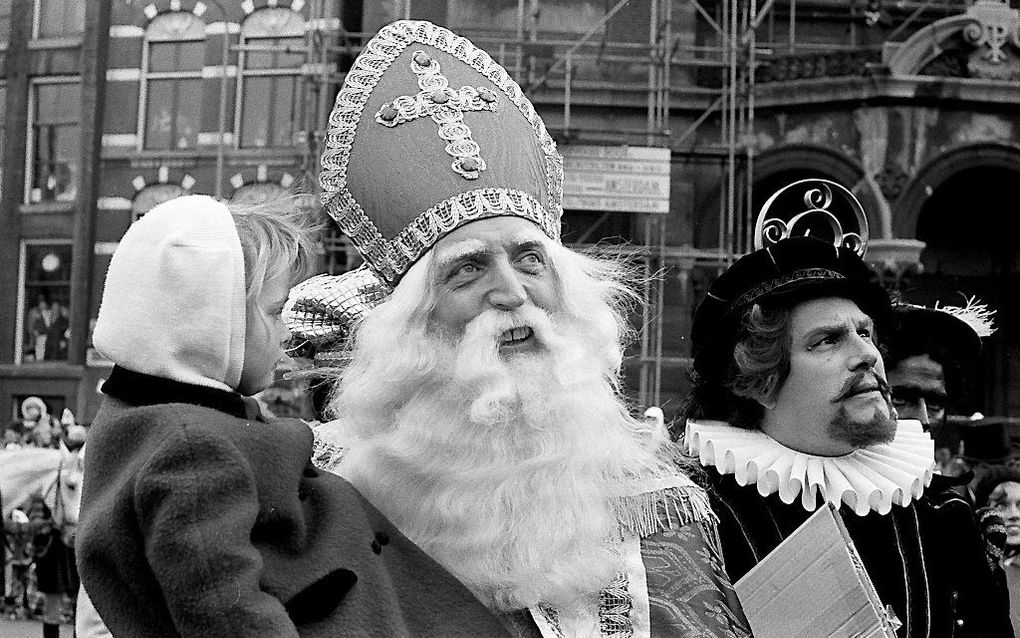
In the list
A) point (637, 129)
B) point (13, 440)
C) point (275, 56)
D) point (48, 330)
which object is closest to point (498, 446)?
point (13, 440)

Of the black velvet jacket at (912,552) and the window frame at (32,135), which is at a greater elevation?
the window frame at (32,135)

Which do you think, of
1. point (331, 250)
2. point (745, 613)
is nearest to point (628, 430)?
point (745, 613)

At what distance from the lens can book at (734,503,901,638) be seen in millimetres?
2455

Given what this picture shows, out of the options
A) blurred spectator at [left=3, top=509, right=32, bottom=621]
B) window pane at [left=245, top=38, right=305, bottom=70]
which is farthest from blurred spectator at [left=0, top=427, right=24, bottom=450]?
window pane at [left=245, top=38, right=305, bottom=70]

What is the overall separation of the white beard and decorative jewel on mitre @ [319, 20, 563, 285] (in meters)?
0.28

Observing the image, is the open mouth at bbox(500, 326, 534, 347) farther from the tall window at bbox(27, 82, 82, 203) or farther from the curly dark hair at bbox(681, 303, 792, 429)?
the tall window at bbox(27, 82, 82, 203)

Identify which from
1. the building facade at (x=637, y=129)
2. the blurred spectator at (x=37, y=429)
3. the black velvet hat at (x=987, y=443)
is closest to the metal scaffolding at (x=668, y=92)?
the building facade at (x=637, y=129)

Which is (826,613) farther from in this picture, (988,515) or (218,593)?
(988,515)

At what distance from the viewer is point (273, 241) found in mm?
2330

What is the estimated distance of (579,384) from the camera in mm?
2584

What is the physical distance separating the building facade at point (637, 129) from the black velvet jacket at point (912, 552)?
7528 mm

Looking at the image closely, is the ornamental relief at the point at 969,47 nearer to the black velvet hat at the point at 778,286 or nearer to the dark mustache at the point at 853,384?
the black velvet hat at the point at 778,286

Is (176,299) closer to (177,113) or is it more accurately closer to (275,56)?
(275,56)

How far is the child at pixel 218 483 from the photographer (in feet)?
6.51
